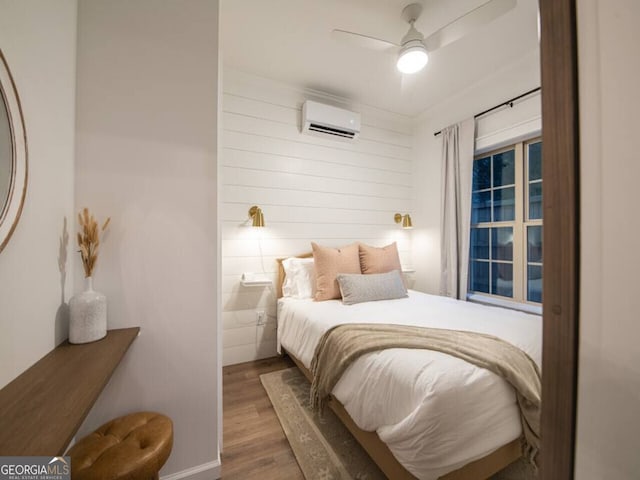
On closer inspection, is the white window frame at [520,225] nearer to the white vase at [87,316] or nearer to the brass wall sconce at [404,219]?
the brass wall sconce at [404,219]

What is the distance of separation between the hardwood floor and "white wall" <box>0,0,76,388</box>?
1109mm

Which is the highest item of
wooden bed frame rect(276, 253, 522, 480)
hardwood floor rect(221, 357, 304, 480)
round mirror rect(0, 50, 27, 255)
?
round mirror rect(0, 50, 27, 255)

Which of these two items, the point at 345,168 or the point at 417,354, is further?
the point at 345,168

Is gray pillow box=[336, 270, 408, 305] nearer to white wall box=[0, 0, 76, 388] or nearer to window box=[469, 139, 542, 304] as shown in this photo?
window box=[469, 139, 542, 304]

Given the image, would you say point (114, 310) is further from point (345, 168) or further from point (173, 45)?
point (345, 168)

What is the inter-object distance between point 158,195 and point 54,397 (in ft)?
2.74

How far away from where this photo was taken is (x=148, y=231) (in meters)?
1.19

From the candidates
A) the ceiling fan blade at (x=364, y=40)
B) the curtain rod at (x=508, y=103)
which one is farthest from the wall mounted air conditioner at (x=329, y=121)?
the curtain rod at (x=508, y=103)

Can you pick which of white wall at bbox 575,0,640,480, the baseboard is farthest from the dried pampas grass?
white wall at bbox 575,0,640,480

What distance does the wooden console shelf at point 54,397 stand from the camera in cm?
55

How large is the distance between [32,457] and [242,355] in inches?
84.0

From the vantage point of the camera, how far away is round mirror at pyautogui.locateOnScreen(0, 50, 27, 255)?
68 centimetres

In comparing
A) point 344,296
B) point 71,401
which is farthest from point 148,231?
point 344,296

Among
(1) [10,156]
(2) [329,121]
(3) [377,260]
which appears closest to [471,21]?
(2) [329,121]
